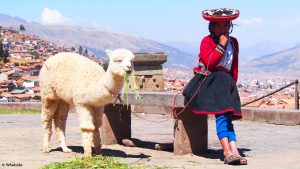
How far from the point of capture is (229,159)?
309 inches

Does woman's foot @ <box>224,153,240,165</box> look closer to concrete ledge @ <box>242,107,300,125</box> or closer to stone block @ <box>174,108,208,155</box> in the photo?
stone block @ <box>174,108,208,155</box>

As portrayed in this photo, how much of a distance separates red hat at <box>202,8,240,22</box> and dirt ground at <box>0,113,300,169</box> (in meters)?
2.00

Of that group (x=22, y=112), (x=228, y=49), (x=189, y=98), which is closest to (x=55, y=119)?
(x=189, y=98)

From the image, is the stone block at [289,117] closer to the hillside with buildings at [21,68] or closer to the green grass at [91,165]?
the green grass at [91,165]

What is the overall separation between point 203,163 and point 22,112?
13152 millimetres

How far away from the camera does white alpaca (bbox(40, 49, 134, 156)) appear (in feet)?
26.3

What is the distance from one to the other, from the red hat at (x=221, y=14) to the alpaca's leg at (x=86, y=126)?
2164 mm

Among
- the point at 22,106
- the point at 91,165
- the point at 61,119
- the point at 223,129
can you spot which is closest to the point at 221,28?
the point at 223,129

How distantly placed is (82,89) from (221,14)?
2273 mm

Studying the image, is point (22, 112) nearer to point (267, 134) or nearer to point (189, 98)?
point (267, 134)

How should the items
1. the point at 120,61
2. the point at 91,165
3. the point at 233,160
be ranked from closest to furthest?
the point at 91,165 < the point at 233,160 < the point at 120,61

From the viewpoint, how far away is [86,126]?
845 centimetres

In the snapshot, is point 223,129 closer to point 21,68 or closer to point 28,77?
point 28,77

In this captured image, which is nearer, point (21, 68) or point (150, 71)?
point (150, 71)
